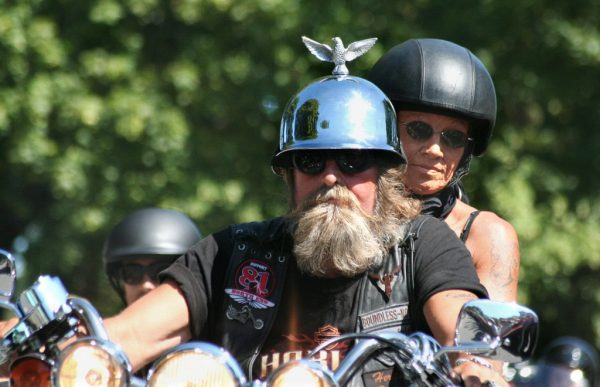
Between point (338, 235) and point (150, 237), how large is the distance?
399 cm

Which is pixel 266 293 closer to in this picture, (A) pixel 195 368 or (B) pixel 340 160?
(B) pixel 340 160

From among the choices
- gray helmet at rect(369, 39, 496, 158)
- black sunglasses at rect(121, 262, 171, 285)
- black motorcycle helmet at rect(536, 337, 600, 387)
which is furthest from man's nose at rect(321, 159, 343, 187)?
black sunglasses at rect(121, 262, 171, 285)

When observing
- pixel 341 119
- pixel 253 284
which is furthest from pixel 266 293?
pixel 341 119

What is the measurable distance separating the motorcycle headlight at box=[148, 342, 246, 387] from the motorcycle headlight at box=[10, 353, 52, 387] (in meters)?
0.36

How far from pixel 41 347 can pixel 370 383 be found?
1014 mm

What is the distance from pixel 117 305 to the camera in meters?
15.7

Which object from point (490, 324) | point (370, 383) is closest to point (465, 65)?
point (370, 383)

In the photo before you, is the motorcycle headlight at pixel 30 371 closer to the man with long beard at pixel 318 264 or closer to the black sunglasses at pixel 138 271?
the man with long beard at pixel 318 264

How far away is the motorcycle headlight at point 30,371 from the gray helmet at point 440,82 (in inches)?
107

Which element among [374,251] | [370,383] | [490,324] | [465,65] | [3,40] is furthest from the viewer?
[3,40]

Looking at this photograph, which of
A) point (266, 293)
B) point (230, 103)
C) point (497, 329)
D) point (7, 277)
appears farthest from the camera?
point (230, 103)

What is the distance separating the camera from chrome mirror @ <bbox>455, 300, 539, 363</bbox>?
2.97 meters

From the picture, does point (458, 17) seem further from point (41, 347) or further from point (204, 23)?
point (41, 347)

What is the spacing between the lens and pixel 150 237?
7930mm
